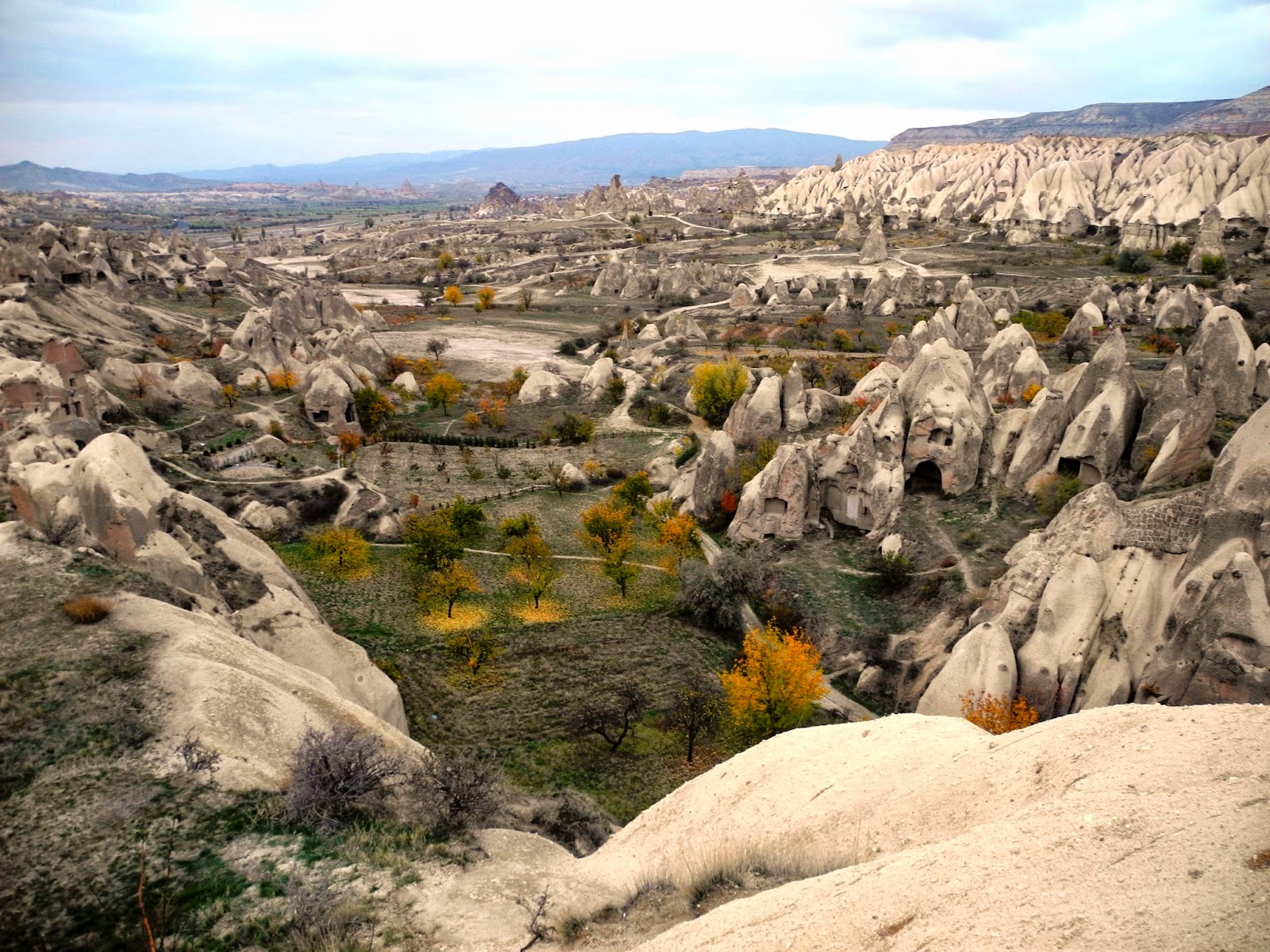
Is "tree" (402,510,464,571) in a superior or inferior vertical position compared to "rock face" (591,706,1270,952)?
inferior

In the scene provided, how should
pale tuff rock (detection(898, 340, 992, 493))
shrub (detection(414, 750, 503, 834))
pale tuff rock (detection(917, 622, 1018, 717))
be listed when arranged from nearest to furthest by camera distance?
shrub (detection(414, 750, 503, 834)), pale tuff rock (detection(917, 622, 1018, 717)), pale tuff rock (detection(898, 340, 992, 493))

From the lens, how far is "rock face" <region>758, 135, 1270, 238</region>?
107250mm

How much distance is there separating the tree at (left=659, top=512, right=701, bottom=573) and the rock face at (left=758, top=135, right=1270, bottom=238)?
87.1m

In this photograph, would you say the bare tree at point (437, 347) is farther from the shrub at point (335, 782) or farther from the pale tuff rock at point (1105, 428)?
the shrub at point (335, 782)

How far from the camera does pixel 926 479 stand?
3111 cm

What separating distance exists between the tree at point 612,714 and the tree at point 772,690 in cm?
234

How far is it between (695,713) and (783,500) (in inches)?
453

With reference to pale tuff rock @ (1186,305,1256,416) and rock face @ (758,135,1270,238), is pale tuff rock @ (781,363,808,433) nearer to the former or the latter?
pale tuff rock @ (1186,305,1256,416)

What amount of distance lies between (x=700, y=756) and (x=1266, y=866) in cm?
1401

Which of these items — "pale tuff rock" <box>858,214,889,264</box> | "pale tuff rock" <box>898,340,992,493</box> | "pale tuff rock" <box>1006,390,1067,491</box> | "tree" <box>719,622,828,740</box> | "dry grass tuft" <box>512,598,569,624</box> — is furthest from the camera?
"pale tuff rock" <box>858,214,889,264</box>

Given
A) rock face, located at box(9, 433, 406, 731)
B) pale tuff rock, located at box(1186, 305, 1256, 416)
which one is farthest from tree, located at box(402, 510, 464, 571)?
pale tuff rock, located at box(1186, 305, 1256, 416)

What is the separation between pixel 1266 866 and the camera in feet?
19.1

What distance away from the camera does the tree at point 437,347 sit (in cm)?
6450

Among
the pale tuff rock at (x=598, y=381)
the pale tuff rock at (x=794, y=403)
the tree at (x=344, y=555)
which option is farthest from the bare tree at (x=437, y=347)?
the tree at (x=344, y=555)
